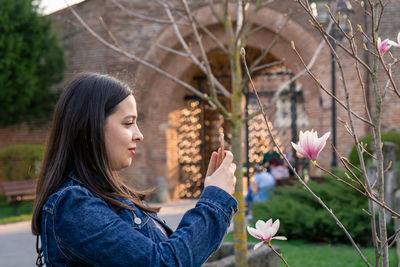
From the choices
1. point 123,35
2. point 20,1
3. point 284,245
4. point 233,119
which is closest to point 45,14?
point 20,1

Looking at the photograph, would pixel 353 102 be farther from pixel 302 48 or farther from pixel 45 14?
pixel 45 14

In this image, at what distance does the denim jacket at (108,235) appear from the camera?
4.43 feet

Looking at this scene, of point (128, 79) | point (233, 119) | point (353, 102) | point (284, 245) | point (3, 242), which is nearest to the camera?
point (128, 79)

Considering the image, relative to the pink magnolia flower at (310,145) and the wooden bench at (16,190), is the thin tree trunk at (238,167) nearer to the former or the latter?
the pink magnolia flower at (310,145)

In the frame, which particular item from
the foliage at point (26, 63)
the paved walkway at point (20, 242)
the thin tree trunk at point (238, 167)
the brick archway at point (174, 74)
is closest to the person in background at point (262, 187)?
the paved walkway at point (20, 242)

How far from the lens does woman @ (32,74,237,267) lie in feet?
4.45

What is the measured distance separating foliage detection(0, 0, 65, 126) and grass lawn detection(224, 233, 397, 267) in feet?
28.0

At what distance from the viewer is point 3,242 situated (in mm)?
8055

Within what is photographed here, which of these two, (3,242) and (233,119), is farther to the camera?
(3,242)

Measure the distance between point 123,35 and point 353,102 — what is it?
5.57 m

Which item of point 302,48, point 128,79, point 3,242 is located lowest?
point 3,242

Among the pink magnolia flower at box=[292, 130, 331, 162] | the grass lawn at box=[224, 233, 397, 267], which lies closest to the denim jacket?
the pink magnolia flower at box=[292, 130, 331, 162]

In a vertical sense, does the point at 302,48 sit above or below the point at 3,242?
above

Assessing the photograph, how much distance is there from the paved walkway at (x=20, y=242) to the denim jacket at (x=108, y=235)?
523 cm
